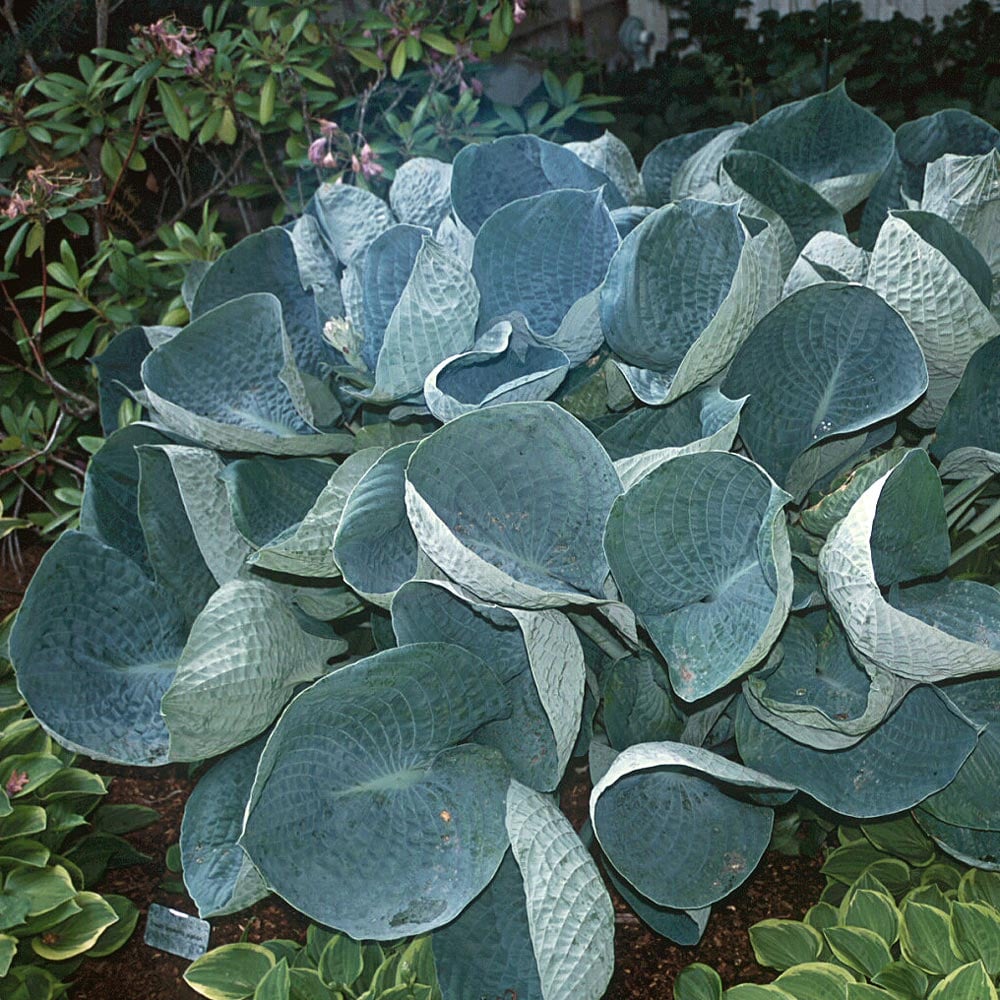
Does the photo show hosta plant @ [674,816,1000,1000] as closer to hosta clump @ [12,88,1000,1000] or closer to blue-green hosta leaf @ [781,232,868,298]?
hosta clump @ [12,88,1000,1000]

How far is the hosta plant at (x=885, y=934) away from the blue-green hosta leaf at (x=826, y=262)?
462 mm

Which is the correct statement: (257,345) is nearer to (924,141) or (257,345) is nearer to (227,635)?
(227,635)

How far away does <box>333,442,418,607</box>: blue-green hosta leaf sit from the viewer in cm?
74

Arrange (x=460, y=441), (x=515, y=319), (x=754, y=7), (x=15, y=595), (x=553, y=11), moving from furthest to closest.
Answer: (x=754, y=7), (x=553, y=11), (x=15, y=595), (x=515, y=319), (x=460, y=441)

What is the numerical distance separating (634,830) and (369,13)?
5.30ft

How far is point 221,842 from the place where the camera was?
32.1 inches

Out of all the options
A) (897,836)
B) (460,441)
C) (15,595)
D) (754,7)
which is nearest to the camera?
(460,441)

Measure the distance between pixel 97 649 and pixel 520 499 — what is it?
0.36 m

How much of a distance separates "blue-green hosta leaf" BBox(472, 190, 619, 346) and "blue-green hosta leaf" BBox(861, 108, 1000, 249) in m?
0.33

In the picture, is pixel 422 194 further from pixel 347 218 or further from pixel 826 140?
pixel 826 140

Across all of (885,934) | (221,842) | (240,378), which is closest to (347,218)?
(240,378)

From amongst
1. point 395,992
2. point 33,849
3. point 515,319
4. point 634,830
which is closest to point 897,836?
point 634,830

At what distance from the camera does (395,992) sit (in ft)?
2.97

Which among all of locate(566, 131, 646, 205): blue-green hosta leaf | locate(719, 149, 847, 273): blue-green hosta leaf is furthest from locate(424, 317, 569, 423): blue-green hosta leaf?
locate(566, 131, 646, 205): blue-green hosta leaf
